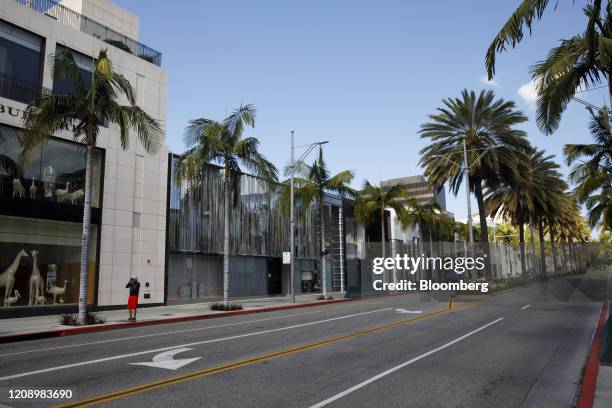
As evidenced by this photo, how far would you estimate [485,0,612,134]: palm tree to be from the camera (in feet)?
38.3

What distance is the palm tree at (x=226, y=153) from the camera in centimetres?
2350

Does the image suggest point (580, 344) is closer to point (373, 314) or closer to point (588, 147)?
point (373, 314)

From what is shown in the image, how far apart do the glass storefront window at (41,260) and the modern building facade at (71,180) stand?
0.14 feet

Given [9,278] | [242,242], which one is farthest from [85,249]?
[242,242]

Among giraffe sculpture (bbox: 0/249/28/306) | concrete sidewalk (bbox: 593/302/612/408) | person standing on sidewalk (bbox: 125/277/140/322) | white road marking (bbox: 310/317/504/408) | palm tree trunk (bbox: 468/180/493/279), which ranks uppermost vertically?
palm tree trunk (bbox: 468/180/493/279)

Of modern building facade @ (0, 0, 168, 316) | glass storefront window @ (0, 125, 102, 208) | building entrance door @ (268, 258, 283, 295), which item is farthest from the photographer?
building entrance door @ (268, 258, 283, 295)

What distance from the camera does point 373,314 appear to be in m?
20.2

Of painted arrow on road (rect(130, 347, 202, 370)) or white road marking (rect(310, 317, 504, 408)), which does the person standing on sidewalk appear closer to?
painted arrow on road (rect(130, 347, 202, 370))

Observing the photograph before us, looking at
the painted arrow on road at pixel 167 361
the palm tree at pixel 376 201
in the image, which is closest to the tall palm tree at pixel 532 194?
the palm tree at pixel 376 201

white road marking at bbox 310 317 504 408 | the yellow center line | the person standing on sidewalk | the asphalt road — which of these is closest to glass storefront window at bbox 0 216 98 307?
the person standing on sidewalk

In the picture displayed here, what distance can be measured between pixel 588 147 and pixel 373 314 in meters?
14.4

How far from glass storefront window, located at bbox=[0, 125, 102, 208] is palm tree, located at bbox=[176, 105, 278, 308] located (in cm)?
459

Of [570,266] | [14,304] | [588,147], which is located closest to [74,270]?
[14,304]

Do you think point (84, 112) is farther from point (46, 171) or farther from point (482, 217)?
point (482, 217)
